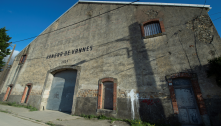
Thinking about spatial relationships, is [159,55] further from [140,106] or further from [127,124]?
[127,124]

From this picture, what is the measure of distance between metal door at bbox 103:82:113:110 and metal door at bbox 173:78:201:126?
12.0ft

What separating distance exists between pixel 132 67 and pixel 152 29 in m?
3.28

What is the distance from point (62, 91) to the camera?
28.2ft

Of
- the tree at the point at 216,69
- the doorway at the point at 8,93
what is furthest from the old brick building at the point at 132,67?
the doorway at the point at 8,93

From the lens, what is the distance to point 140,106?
5422mm

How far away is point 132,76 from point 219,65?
398cm

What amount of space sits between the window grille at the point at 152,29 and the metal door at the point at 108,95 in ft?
14.8

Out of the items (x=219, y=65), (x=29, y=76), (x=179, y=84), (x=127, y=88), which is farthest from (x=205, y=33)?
(x=29, y=76)

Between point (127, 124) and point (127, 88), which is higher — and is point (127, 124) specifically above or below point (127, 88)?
below

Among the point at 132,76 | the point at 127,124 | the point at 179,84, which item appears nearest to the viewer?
the point at 127,124

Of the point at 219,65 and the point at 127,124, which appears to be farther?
the point at 127,124

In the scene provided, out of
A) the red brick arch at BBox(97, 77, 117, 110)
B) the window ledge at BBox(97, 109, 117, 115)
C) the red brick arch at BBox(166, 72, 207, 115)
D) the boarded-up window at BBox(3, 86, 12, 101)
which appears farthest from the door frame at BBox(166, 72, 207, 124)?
the boarded-up window at BBox(3, 86, 12, 101)

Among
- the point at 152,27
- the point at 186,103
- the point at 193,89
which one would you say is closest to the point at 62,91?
the point at 186,103

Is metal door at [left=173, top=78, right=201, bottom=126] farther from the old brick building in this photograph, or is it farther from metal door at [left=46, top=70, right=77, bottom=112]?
metal door at [left=46, top=70, right=77, bottom=112]
